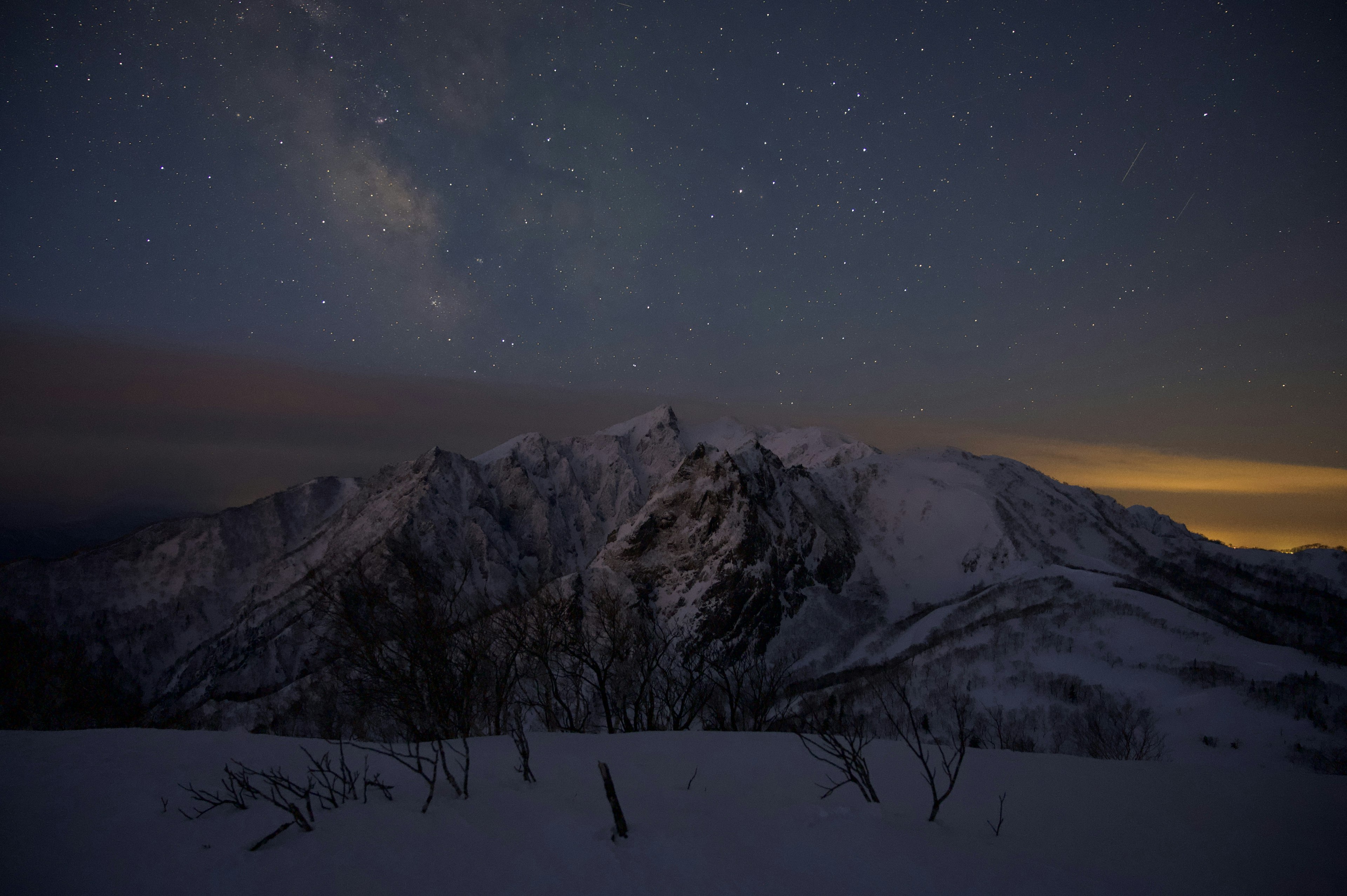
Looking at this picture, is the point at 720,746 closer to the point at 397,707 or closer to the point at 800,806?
the point at 800,806

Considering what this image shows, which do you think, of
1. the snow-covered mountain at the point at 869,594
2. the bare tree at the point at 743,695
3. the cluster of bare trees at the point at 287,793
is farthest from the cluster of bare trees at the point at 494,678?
the snow-covered mountain at the point at 869,594

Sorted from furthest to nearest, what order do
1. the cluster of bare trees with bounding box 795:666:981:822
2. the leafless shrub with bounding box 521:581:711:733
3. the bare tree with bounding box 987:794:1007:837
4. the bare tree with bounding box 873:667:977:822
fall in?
the leafless shrub with bounding box 521:581:711:733
the bare tree with bounding box 873:667:977:822
the cluster of bare trees with bounding box 795:666:981:822
the bare tree with bounding box 987:794:1007:837

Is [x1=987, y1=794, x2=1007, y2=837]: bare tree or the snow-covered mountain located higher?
[x1=987, y1=794, x2=1007, y2=837]: bare tree

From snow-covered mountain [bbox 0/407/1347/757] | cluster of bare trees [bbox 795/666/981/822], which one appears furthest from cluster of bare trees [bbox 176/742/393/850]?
snow-covered mountain [bbox 0/407/1347/757]

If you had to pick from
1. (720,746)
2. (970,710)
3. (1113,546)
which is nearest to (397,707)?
(720,746)

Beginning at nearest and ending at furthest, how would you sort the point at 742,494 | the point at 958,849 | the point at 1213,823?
1. the point at 958,849
2. the point at 1213,823
3. the point at 742,494

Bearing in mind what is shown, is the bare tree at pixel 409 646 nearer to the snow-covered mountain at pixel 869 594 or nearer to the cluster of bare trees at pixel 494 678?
the cluster of bare trees at pixel 494 678

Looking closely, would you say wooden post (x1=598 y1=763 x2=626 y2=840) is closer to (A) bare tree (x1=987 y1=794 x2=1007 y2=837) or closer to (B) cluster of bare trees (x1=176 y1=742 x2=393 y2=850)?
(B) cluster of bare trees (x1=176 y1=742 x2=393 y2=850)
